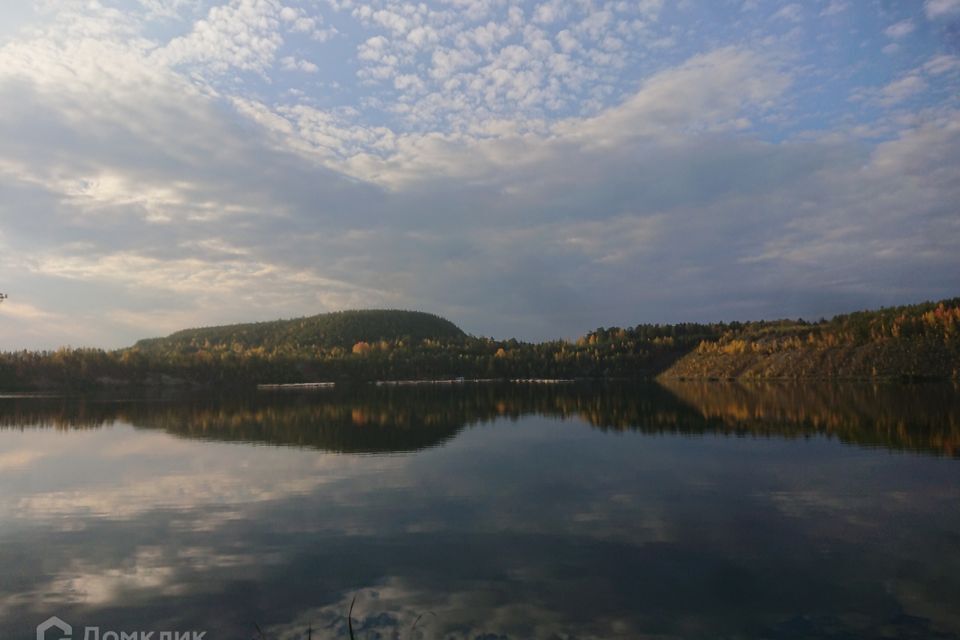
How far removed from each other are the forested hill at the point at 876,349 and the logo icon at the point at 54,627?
15465 centimetres

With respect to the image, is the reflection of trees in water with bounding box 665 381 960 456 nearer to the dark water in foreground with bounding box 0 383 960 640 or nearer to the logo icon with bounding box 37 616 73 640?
the dark water in foreground with bounding box 0 383 960 640

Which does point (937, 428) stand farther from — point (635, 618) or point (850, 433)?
point (635, 618)

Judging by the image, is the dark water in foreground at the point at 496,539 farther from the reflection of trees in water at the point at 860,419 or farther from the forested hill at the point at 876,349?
the forested hill at the point at 876,349

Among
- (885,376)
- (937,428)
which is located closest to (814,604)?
(937,428)

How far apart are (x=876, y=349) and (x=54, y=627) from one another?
174 m

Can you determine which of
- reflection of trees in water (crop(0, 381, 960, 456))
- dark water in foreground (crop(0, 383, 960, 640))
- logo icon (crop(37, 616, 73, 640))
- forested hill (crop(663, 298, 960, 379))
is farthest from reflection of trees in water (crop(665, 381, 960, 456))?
forested hill (crop(663, 298, 960, 379))

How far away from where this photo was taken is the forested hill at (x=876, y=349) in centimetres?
13788

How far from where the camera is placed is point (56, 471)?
1565 inches

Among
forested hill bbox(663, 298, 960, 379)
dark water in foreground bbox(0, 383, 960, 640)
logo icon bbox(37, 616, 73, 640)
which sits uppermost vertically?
forested hill bbox(663, 298, 960, 379)

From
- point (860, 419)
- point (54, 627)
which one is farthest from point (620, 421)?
point (54, 627)

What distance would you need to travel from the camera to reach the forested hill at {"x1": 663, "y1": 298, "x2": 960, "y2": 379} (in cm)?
13788

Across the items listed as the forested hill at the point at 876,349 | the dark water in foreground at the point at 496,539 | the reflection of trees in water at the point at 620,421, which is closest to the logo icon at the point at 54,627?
the dark water in foreground at the point at 496,539

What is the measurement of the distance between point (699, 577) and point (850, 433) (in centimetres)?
4099

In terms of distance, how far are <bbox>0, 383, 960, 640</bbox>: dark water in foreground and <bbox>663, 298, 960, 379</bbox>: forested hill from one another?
358 feet
